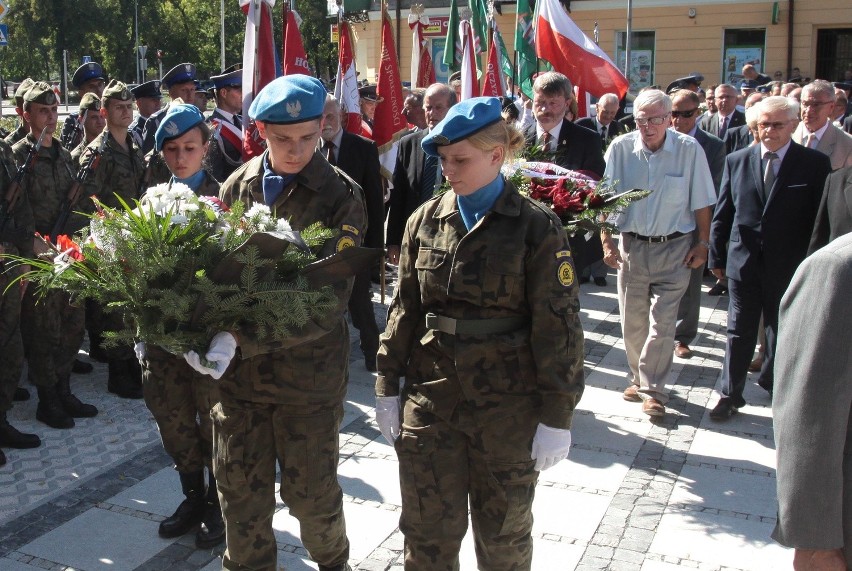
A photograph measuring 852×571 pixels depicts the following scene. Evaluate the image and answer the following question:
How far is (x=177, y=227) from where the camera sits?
3.27 metres

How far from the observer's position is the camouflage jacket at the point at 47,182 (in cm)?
625

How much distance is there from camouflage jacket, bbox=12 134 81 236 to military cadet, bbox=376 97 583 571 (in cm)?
378

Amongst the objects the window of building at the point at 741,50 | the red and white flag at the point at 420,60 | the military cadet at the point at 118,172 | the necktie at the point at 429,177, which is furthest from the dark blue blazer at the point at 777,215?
the window of building at the point at 741,50

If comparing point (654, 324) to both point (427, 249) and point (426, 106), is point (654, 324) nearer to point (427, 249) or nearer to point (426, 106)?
point (426, 106)

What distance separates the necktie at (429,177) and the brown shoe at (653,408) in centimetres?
221

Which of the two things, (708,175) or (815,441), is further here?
(708,175)

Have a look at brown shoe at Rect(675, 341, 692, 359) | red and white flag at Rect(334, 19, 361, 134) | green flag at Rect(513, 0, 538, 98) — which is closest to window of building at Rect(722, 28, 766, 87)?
green flag at Rect(513, 0, 538, 98)

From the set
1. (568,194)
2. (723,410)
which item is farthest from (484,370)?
(723,410)

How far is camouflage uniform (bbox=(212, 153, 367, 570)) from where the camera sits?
361cm

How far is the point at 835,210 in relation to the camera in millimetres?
4609

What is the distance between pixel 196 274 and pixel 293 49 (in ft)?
16.4

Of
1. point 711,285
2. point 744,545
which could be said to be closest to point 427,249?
point 744,545

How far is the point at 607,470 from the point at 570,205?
1574 millimetres

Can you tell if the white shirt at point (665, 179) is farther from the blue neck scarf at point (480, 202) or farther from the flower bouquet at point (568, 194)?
the blue neck scarf at point (480, 202)
